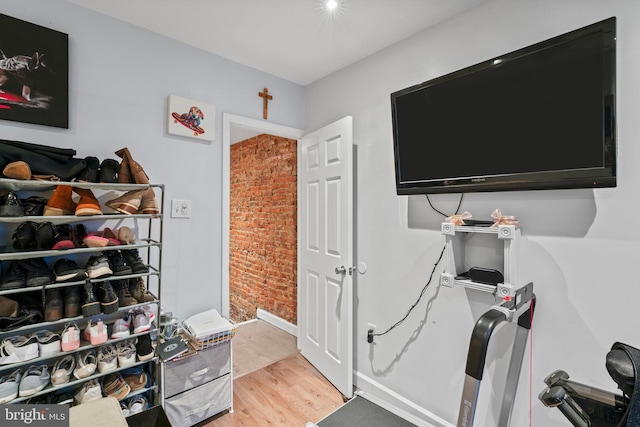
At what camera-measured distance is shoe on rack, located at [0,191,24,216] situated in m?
1.26

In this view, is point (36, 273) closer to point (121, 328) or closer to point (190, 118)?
point (121, 328)

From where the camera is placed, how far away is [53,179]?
144cm

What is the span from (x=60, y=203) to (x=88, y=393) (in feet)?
3.05

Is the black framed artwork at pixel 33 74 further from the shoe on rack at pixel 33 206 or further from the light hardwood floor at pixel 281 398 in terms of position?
the light hardwood floor at pixel 281 398

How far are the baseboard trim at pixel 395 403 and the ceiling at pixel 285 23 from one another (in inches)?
94.7

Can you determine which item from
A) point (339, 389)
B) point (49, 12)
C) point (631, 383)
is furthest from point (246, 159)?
point (631, 383)

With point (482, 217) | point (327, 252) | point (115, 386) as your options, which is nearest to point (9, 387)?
point (115, 386)

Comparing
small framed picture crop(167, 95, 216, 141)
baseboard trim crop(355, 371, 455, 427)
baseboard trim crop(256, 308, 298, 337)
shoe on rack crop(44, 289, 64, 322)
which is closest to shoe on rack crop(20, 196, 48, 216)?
shoe on rack crop(44, 289, 64, 322)

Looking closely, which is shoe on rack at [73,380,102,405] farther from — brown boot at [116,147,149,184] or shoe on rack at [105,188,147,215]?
brown boot at [116,147,149,184]

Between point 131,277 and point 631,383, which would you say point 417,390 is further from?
point 131,277

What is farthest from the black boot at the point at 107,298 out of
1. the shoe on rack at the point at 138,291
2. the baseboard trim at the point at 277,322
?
the baseboard trim at the point at 277,322

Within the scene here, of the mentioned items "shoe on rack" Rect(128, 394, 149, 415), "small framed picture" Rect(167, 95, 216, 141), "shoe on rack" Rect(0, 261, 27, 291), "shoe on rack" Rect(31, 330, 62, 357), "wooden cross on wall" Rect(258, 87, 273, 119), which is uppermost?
"wooden cross on wall" Rect(258, 87, 273, 119)

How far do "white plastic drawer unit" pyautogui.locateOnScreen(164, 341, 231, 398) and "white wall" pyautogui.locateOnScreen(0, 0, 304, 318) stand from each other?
1.24 ft

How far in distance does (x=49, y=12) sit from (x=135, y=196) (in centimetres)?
113
